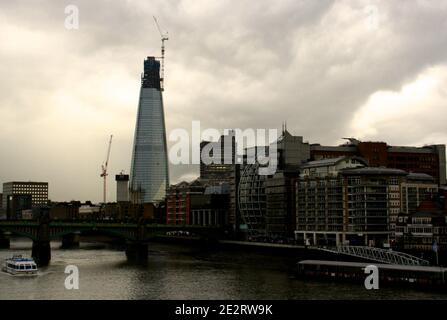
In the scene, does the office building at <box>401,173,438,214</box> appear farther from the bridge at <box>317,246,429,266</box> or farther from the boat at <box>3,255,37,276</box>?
the boat at <box>3,255,37,276</box>

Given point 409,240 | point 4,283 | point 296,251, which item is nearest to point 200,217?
point 296,251

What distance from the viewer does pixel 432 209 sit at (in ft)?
301

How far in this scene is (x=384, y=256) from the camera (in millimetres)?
82375

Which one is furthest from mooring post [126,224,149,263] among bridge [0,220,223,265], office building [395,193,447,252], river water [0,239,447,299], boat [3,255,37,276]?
office building [395,193,447,252]

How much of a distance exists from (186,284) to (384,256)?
32.1 meters

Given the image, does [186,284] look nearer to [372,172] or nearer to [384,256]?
[384,256]

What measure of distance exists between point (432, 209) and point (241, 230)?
6528cm

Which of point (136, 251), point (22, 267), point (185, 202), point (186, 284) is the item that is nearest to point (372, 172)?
point (136, 251)

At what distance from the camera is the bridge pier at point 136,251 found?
10312 centimetres

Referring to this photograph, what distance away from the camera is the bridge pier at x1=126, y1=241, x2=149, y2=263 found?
338ft
